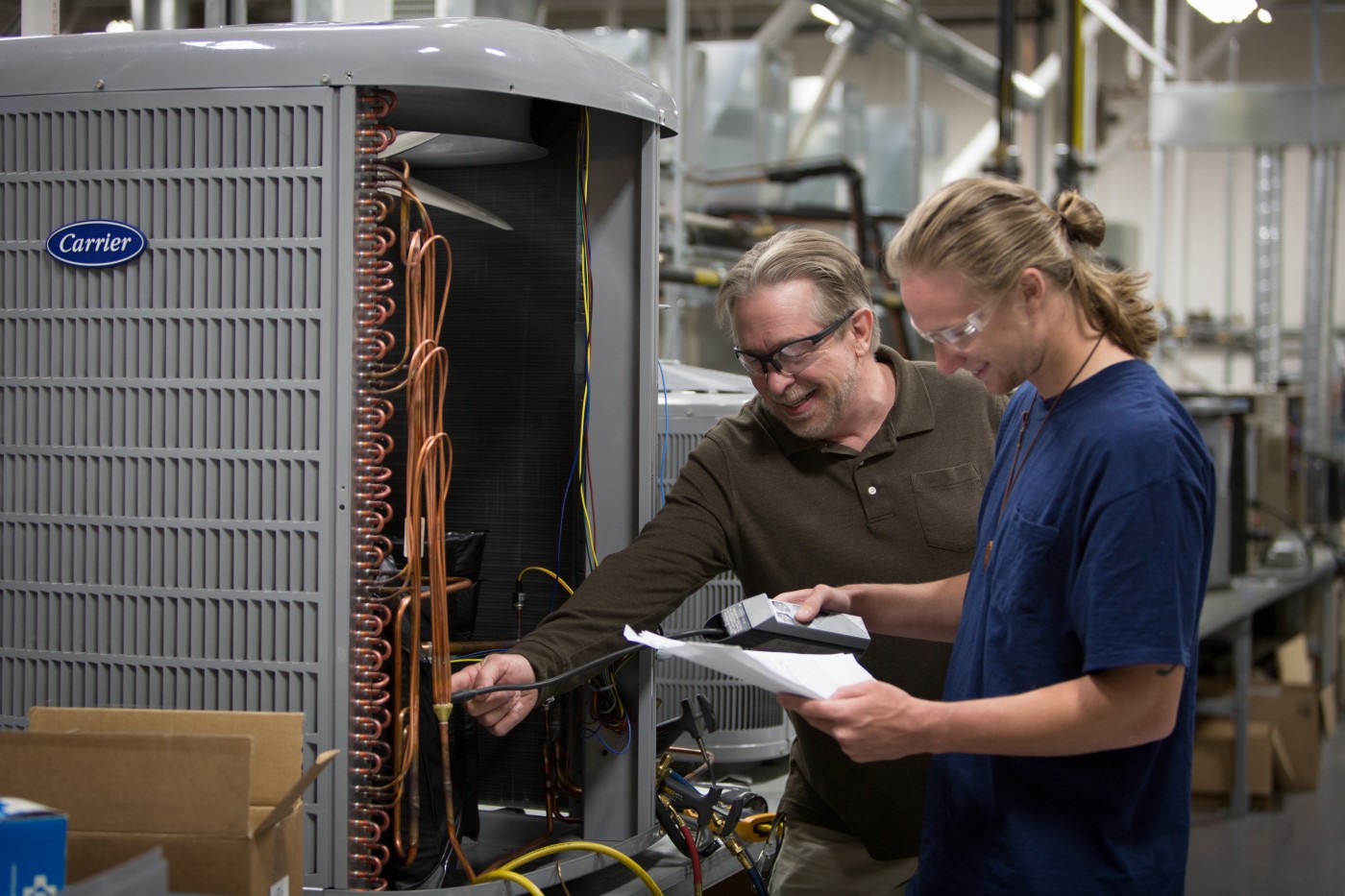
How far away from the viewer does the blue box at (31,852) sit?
3.07 feet

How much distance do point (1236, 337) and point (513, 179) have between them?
8.12 m

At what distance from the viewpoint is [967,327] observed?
1229 mm

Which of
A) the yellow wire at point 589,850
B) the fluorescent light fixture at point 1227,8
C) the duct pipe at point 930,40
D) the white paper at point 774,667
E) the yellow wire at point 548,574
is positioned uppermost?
the duct pipe at point 930,40

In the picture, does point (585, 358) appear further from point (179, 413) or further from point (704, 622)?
point (704, 622)

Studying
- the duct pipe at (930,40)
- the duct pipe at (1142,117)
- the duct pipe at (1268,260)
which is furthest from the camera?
Result: the duct pipe at (1142,117)

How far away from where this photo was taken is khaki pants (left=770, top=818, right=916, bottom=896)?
1.66 metres

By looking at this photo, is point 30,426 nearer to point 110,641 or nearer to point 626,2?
point 110,641

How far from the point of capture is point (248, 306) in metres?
1.38

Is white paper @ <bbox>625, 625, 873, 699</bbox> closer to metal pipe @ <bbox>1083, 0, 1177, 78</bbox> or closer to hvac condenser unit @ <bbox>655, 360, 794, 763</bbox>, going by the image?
hvac condenser unit @ <bbox>655, 360, 794, 763</bbox>

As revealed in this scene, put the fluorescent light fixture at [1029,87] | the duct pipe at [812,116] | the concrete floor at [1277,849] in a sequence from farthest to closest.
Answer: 1. the fluorescent light fixture at [1029,87]
2. the duct pipe at [812,116]
3. the concrete floor at [1277,849]

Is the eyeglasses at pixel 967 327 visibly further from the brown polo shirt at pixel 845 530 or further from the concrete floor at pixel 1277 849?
the concrete floor at pixel 1277 849

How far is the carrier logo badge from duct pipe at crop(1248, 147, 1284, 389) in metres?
6.42

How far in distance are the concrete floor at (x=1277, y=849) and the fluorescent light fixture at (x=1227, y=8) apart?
2797mm

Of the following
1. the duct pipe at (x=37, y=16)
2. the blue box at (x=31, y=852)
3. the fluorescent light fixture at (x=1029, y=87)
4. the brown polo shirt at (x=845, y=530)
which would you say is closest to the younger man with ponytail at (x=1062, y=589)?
the brown polo shirt at (x=845, y=530)
